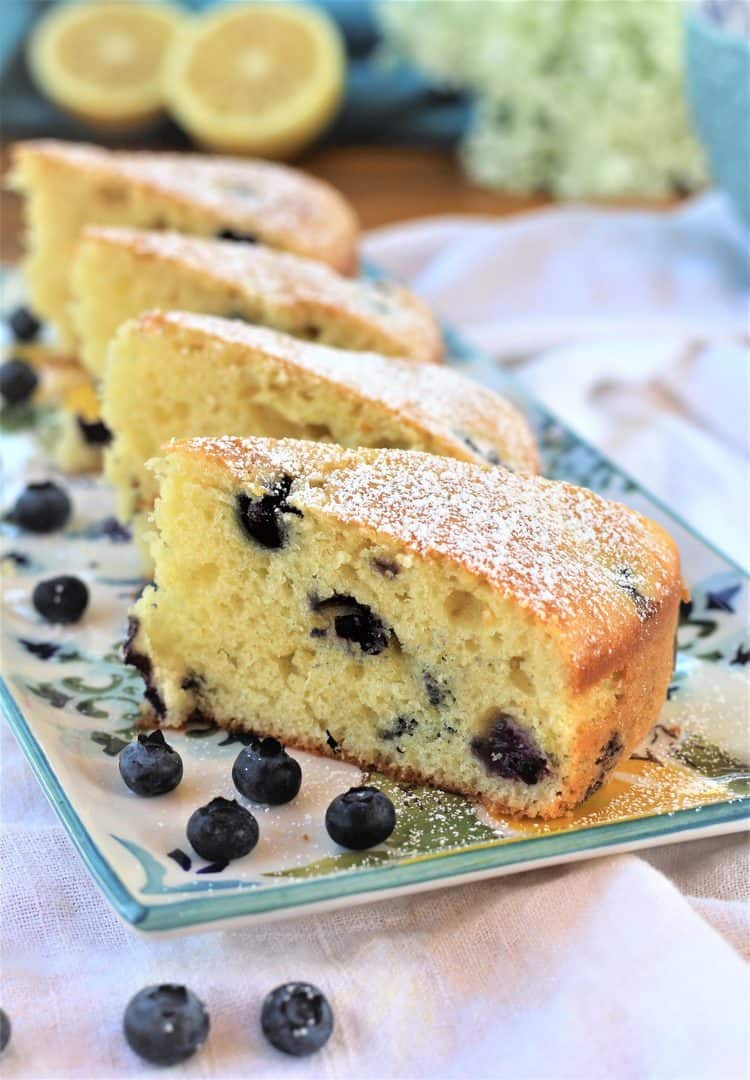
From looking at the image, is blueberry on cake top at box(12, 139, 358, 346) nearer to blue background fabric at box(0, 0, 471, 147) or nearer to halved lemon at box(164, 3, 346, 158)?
halved lemon at box(164, 3, 346, 158)

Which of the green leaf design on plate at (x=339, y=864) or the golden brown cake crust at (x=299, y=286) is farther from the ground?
the golden brown cake crust at (x=299, y=286)

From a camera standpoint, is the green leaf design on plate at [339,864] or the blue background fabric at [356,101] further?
the blue background fabric at [356,101]

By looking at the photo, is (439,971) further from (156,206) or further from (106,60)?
(106,60)

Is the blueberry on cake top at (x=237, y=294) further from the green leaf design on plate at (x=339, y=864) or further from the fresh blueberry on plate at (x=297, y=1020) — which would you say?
the fresh blueberry on plate at (x=297, y=1020)

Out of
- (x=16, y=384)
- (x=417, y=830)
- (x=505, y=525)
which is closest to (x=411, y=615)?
(x=505, y=525)

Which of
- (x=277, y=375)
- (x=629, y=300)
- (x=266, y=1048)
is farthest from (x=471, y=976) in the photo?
(x=629, y=300)

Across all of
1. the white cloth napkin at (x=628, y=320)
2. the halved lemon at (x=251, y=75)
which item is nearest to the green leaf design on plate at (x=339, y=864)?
the white cloth napkin at (x=628, y=320)

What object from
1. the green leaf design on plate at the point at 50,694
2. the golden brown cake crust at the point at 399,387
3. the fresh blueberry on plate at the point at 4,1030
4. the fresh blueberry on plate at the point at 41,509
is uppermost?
the golden brown cake crust at the point at 399,387

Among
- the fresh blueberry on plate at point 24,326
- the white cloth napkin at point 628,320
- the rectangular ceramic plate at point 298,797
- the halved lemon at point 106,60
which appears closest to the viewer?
the rectangular ceramic plate at point 298,797

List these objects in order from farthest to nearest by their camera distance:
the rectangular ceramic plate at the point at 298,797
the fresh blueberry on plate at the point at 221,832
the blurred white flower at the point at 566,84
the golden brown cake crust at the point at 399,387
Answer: the blurred white flower at the point at 566,84 < the golden brown cake crust at the point at 399,387 < the fresh blueberry on plate at the point at 221,832 < the rectangular ceramic plate at the point at 298,797
